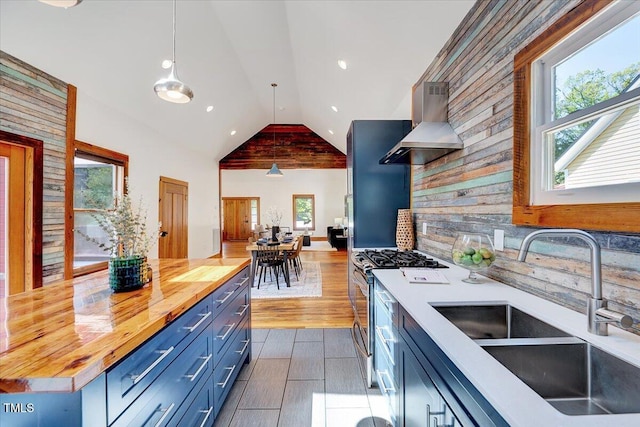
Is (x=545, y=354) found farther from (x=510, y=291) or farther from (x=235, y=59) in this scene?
(x=235, y=59)

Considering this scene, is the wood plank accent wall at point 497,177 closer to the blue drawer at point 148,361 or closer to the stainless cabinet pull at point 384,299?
the stainless cabinet pull at point 384,299

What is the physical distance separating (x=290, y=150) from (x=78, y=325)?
326 inches

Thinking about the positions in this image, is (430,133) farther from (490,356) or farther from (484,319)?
(490,356)

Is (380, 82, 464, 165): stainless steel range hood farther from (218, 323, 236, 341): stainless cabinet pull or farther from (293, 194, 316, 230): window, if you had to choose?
(293, 194, 316, 230): window

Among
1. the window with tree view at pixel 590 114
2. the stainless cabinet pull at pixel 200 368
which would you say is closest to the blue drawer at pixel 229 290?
the stainless cabinet pull at pixel 200 368

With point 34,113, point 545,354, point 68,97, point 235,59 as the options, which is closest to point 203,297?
point 545,354

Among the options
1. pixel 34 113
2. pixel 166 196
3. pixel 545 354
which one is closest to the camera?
pixel 545 354

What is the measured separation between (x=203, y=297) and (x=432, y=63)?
2799 mm

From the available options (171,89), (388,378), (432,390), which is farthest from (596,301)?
(171,89)

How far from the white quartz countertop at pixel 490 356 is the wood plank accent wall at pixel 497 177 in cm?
11

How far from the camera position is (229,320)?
6.15 ft

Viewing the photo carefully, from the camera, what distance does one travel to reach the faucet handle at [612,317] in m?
0.79

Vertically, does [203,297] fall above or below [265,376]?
above

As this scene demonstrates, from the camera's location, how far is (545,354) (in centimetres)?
90
